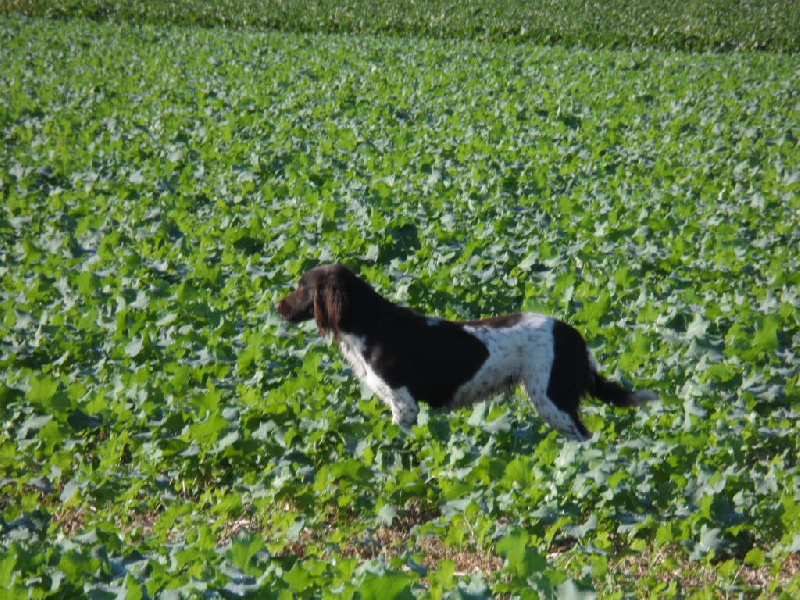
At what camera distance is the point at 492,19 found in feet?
101

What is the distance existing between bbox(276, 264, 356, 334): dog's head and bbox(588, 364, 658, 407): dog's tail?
5.16 ft

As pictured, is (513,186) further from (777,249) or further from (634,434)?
(634,434)

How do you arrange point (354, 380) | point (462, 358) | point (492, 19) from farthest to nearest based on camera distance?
point (492, 19)
point (354, 380)
point (462, 358)

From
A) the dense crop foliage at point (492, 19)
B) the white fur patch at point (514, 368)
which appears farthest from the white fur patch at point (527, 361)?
the dense crop foliage at point (492, 19)

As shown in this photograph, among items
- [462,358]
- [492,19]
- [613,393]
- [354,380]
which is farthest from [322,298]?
[492,19]

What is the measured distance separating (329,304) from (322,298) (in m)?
0.10

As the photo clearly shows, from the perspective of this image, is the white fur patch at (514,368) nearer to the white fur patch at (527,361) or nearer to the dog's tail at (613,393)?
the white fur patch at (527,361)

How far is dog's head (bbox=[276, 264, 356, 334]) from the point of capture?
5.75 m

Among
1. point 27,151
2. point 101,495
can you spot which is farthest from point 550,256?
point 27,151

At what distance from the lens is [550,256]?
8.25m

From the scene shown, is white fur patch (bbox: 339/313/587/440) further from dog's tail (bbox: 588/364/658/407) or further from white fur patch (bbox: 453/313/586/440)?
dog's tail (bbox: 588/364/658/407)

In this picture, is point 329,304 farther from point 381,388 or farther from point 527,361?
point 527,361

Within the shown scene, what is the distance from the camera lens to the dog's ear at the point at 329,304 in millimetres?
5738

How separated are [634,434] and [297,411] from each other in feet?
6.07
